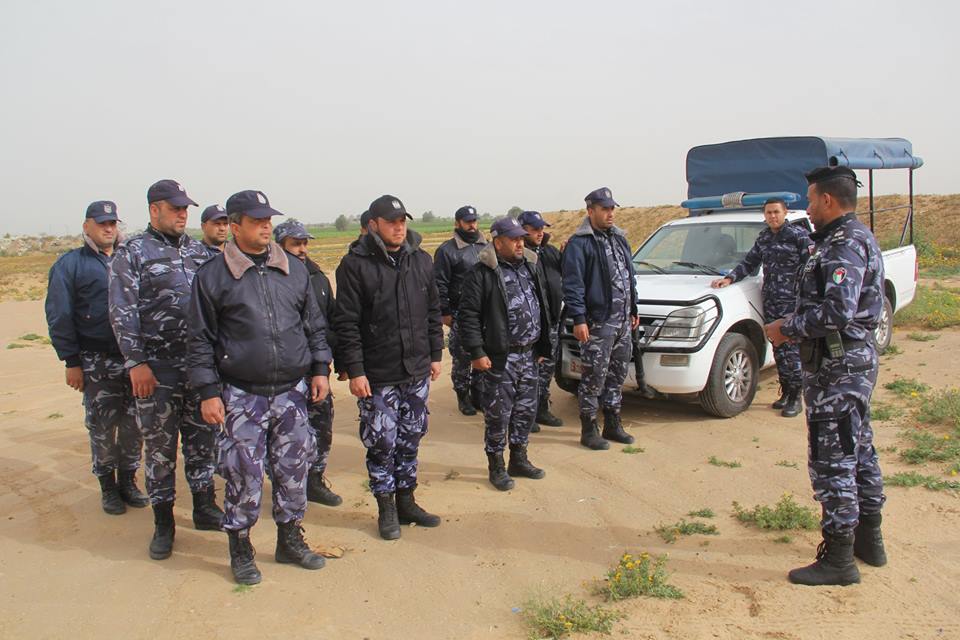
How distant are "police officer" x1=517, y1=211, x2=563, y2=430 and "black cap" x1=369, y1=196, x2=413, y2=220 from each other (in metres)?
2.02

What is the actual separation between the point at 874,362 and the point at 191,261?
403cm

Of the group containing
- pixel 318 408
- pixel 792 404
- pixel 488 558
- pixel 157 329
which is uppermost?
pixel 157 329

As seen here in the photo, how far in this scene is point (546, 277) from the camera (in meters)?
6.66

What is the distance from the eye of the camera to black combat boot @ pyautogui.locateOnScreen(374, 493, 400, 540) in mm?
4539

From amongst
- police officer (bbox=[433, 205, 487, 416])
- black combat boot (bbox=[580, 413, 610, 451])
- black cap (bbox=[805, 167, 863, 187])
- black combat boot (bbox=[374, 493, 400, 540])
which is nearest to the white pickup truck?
black combat boot (bbox=[580, 413, 610, 451])

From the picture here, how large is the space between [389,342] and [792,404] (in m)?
4.23

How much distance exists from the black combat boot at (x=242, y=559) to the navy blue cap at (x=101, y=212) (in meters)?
2.53

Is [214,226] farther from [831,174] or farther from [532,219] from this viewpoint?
[831,174]

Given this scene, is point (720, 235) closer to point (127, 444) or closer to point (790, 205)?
point (790, 205)

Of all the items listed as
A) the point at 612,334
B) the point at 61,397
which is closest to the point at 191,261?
the point at 612,334

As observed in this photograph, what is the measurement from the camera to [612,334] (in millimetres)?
6082

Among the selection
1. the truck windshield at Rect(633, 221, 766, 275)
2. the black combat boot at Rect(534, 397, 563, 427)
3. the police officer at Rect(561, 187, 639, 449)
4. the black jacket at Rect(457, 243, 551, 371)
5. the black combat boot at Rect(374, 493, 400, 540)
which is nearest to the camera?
the black combat boot at Rect(374, 493, 400, 540)

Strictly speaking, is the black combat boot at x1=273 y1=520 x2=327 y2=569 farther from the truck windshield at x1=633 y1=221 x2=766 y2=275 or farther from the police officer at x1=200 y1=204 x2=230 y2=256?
the truck windshield at x1=633 y1=221 x2=766 y2=275

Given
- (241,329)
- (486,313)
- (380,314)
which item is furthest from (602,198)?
(241,329)
